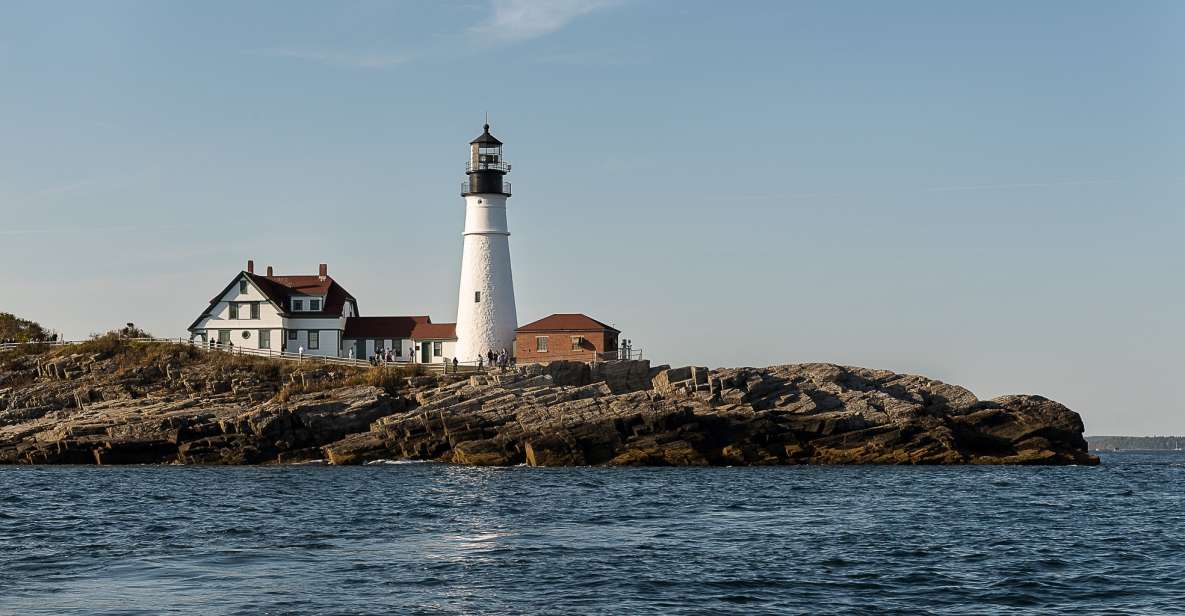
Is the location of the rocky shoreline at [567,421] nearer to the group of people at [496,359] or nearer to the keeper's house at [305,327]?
the group of people at [496,359]

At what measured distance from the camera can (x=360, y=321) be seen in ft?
257

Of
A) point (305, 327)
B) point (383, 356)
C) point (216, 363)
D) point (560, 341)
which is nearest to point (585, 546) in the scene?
point (560, 341)

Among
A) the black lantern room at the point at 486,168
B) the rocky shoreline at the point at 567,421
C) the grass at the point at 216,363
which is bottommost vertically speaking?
the rocky shoreline at the point at 567,421

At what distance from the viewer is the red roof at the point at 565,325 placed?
2731 inches

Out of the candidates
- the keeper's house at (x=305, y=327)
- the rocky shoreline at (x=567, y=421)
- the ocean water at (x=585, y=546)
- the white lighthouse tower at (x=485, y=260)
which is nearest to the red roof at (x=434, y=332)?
the keeper's house at (x=305, y=327)

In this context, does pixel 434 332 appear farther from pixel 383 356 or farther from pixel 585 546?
pixel 585 546

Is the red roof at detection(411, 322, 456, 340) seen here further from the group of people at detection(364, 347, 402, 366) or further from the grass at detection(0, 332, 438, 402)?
the grass at detection(0, 332, 438, 402)

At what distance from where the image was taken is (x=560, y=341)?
69250 millimetres

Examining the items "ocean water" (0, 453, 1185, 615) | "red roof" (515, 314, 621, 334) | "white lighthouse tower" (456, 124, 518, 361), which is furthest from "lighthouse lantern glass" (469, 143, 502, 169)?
"ocean water" (0, 453, 1185, 615)

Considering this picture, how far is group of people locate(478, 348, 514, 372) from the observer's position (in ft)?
222

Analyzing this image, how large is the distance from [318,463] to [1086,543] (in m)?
35.0

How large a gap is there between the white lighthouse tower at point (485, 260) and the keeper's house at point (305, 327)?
568cm

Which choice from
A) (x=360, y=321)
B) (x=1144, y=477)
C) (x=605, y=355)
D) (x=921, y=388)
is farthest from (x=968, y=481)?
(x=360, y=321)

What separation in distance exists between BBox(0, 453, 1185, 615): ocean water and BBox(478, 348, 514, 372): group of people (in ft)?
65.0
